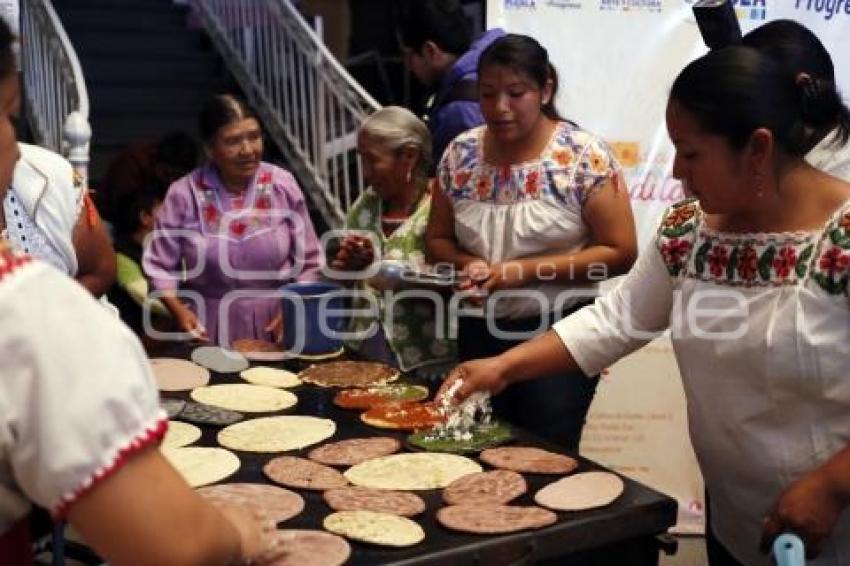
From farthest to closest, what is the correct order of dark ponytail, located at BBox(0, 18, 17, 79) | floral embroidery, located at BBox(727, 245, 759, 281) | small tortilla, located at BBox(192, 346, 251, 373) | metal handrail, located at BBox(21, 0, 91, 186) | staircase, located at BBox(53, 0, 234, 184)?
staircase, located at BBox(53, 0, 234, 184), metal handrail, located at BBox(21, 0, 91, 186), small tortilla, located at BBox(192, 346, 251, 373), floral embroidery, located at BBox(727, 245, 759, 281), dark ponytail, located at BBox(0, 18, 17, 79)

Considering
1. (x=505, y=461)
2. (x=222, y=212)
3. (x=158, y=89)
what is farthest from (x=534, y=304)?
(x=158, y=89)

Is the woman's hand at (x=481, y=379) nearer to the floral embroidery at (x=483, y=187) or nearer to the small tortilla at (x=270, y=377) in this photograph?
the small tortilla at (x=270, y=377)

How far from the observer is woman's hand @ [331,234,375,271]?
2.59m

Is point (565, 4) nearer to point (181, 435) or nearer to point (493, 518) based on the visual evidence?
point (181, 435)

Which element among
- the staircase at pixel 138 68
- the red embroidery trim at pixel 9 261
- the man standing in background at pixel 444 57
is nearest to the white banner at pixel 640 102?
the man standing in background at pixel 444 57

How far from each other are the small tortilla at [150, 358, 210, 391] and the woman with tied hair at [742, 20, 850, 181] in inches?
50.7

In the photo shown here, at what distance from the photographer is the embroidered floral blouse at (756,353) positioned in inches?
51.9

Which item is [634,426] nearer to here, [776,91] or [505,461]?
[505,461]

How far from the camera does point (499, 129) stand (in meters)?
2.24

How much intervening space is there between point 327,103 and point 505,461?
3.97 m

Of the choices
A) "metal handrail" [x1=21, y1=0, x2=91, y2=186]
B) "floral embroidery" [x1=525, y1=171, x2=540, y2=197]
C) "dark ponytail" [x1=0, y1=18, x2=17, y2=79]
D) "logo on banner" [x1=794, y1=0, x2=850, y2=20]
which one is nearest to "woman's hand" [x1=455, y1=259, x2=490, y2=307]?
"floral embroidery" [x1=525, y1=171, x2=540, y2=197]

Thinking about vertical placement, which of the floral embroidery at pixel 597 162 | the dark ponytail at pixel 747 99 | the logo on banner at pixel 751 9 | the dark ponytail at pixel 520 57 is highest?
the logo on banner at pixel 751 9

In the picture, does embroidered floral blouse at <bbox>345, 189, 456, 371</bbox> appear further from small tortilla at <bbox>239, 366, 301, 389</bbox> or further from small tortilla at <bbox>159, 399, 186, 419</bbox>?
small tortilla at <bbox>159, 399, 186, 419</bbox>

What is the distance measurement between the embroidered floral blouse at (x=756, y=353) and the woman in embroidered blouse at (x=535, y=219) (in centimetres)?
60
